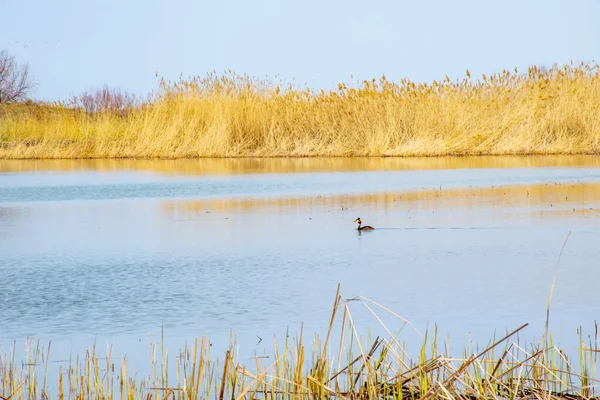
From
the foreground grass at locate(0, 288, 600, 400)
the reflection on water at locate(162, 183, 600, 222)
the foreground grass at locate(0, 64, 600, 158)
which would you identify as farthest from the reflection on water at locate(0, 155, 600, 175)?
the foreground grass at locate(0, 288, 600, 400)

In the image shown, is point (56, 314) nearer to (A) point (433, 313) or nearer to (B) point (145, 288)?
(B) point (145, 288)

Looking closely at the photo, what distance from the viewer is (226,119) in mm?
→ 22219

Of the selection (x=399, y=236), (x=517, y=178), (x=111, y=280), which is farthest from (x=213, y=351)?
(x=517, y=178)

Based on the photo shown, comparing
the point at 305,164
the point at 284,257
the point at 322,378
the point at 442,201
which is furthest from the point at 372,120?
the point at 322,378

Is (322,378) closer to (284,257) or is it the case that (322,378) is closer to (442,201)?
(284,257)

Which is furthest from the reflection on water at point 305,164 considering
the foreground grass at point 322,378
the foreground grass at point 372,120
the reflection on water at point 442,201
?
the foreground grass at point 322,378

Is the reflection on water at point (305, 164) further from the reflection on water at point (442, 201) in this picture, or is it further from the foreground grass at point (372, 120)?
the reflection on water at point (442, 201)

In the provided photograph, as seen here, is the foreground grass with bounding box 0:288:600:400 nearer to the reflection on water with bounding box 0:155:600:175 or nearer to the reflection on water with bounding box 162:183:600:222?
the reflection on water with bounding box 162:183:600:222

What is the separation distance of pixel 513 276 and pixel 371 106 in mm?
16132

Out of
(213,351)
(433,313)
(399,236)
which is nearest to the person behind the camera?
(213,351)

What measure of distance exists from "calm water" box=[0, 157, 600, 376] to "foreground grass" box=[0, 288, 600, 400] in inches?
12.2

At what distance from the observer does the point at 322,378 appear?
3.24 metres

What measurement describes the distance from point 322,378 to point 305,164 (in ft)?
53.4

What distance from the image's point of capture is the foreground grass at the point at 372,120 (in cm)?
2119
